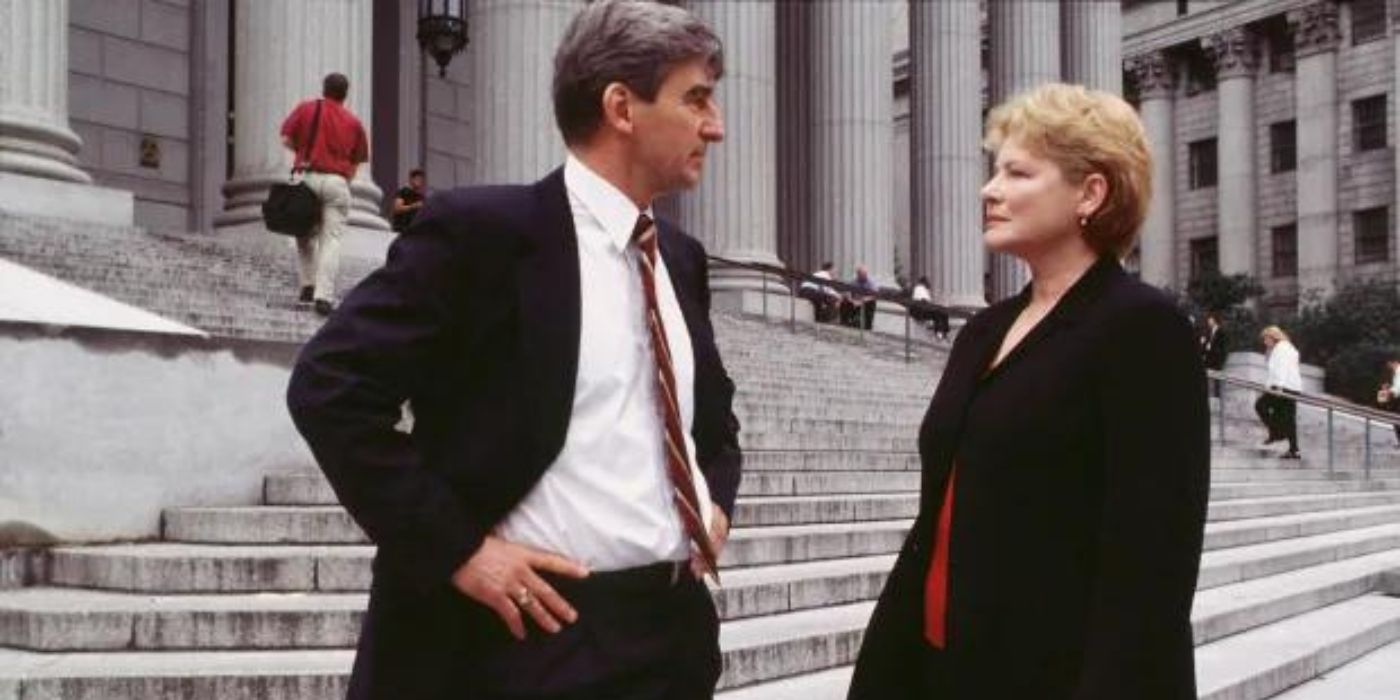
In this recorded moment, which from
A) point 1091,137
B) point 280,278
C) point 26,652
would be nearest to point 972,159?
point 280,278

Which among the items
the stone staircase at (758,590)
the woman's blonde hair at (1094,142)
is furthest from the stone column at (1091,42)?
the woman's blonde hair at (1094,142)

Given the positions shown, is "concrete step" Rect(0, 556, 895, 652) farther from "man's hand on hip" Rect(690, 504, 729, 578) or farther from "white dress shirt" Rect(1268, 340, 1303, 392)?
"white dress shirt" Rect(1268, 340, 1303, 392)

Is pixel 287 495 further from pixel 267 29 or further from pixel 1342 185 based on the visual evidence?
pixel 1342 185

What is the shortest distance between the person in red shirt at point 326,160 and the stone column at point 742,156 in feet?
36.1

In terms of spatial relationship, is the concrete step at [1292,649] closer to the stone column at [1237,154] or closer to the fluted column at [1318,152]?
the fluted column at [1318,152]

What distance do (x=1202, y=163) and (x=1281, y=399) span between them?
136 ft

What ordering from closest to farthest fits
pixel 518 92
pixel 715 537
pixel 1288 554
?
pixel 715 537, pixel 1288 554, pixel 518 92

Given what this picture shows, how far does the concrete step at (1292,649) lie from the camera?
309 inches

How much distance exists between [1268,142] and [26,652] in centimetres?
5548

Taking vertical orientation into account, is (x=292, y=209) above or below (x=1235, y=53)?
below

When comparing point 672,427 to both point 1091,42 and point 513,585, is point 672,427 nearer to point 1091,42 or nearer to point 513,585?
point 513,585

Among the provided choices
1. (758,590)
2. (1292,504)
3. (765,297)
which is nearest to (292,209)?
(758,590)

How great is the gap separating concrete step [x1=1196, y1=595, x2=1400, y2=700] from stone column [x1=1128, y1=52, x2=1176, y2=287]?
161ft

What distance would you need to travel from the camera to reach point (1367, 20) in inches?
2078
